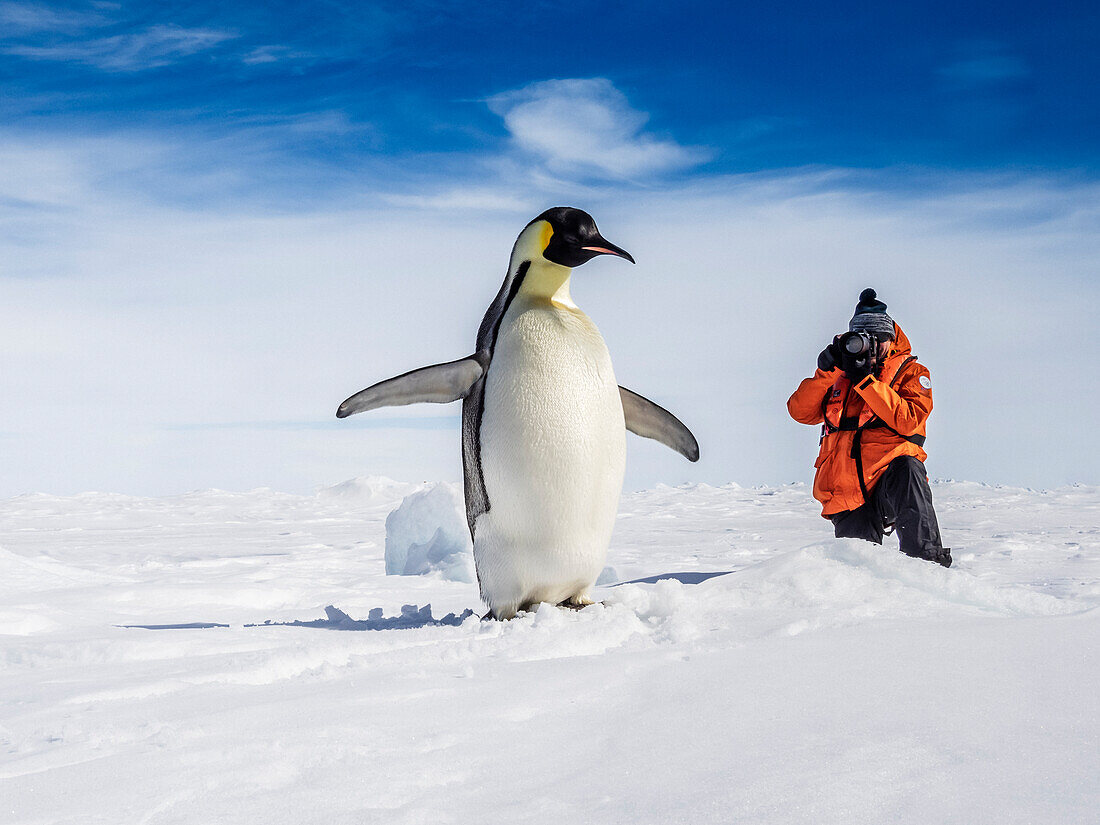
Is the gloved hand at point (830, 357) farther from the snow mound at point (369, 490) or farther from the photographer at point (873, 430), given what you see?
the snow mound at point (369, 490)

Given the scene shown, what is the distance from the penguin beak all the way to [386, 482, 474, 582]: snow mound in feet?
11.2

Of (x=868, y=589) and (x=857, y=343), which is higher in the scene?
(x=857, y=343)

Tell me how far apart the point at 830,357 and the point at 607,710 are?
2.58m

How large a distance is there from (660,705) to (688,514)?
379 inches

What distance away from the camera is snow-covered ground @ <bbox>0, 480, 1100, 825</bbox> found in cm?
121

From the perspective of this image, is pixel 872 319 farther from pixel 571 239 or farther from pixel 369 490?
pixel 369 490

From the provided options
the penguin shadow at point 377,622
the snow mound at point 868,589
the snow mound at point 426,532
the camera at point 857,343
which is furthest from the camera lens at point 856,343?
the snow mound at point 426,532

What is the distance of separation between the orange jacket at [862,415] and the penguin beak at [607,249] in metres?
1.23

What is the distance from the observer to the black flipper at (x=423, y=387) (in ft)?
10.5

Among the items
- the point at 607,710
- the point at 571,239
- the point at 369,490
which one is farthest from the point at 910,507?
the point at 369,490

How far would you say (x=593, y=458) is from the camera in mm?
3029

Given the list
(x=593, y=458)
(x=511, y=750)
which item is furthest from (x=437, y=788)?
(x=593, y=458)

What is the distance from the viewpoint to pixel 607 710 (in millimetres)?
1638

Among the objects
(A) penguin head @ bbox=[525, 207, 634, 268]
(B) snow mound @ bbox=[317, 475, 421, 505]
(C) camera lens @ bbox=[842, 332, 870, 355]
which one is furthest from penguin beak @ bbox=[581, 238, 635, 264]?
(B) snow mound @ bbox=[317, 475, 421, 505]
